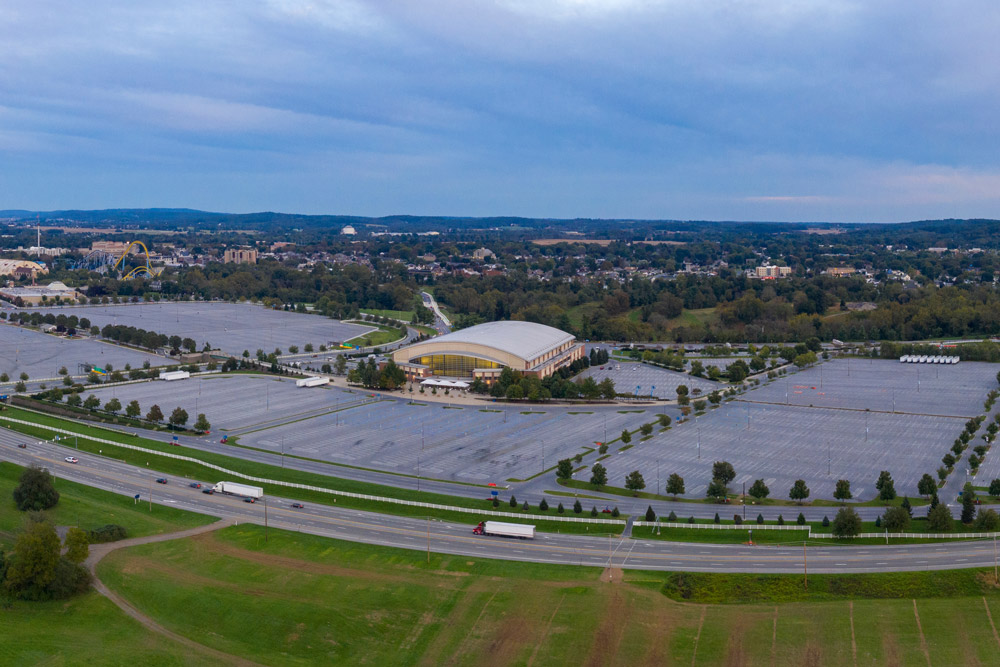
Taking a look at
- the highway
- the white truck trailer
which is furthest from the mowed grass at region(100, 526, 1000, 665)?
the white truck trailer

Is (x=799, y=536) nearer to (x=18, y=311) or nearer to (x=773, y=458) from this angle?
(x=773, y=458)

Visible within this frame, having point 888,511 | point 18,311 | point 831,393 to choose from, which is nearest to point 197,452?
point 888,511

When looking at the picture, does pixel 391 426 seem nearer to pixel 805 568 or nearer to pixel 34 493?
pixel 34 493

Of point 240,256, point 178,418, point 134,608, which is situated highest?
point 240,256

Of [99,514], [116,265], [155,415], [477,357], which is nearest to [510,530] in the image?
[99,514]

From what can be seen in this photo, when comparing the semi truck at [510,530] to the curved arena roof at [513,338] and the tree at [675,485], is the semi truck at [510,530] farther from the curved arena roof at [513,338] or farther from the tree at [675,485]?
the curved arena roof at [513,338]
